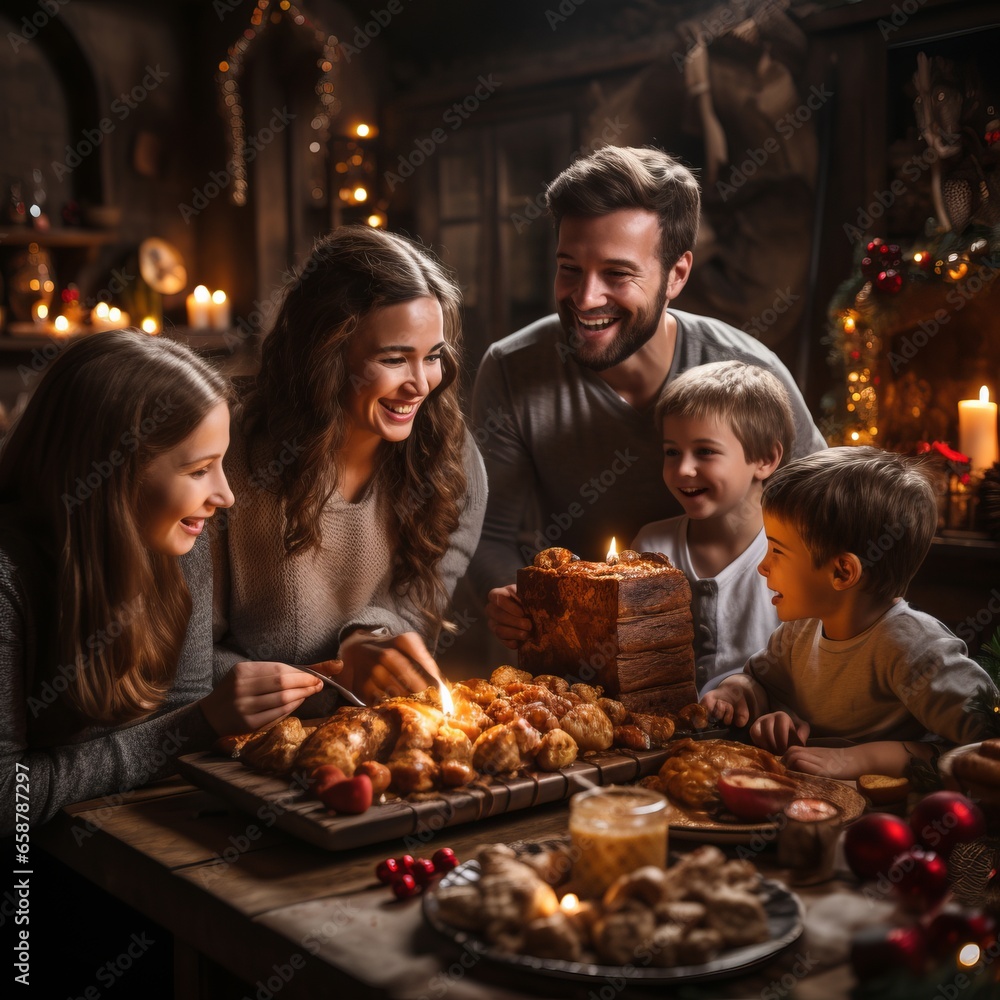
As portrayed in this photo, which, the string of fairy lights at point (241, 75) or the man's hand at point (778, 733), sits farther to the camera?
the string of fairy lights at point (241, 75)

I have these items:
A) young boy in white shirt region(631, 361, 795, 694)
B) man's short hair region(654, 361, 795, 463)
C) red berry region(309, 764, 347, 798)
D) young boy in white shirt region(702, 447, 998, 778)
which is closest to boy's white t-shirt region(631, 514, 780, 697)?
young boy in white shirt region(631, 361, 795, 694)

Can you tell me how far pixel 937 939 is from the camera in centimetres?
120

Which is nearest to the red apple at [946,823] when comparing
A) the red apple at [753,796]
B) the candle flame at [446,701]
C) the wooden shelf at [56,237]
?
the red apple at [753,796]

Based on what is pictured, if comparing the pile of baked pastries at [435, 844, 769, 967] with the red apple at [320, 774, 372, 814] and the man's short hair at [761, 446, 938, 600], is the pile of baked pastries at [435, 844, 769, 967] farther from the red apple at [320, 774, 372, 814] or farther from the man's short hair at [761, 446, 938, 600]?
the man's short hair at [761, 446, 938, 600]

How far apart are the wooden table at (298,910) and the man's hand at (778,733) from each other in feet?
1.31

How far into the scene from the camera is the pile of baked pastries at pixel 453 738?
171 cm

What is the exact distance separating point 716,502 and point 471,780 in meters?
1.07

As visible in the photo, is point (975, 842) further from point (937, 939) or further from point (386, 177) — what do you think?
point (386, 177)

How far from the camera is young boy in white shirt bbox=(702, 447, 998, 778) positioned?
6.36 ft

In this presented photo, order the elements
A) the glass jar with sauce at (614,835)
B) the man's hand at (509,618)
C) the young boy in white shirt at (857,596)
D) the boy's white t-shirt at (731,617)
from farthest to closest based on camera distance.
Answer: the boy's white t-shirt at (731,617) → the man's hand at (509,618) → the young boy in white shirt at (857,596) → the glass jar with sauce at (614,835)

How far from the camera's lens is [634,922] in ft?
4.01

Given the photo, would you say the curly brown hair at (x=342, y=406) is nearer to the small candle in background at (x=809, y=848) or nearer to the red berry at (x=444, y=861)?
the red berry at (x=444, y=861)

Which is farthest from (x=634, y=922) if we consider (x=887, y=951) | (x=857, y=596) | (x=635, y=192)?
(x=635, y=192)

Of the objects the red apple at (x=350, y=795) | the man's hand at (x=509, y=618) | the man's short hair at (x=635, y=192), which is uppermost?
the man's short hair at (x=635, y=192)
